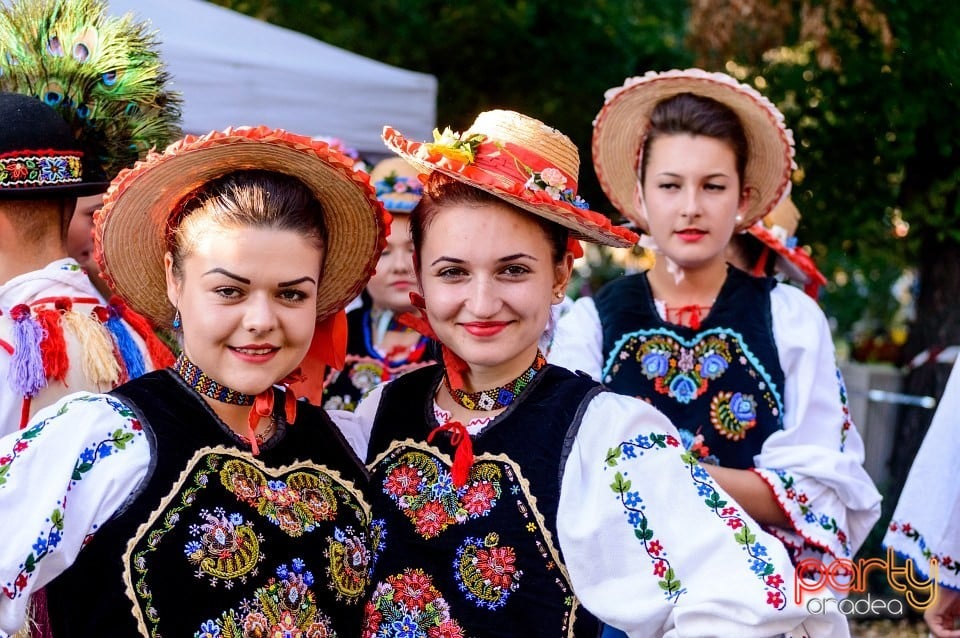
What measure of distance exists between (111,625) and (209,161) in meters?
0.84

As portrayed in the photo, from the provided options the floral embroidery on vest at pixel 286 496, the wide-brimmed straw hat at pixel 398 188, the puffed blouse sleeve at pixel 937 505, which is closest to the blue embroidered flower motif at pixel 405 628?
the floral embroidery on vest at pixel 286 496

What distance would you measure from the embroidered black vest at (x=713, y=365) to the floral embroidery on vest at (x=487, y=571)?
3.55 feet

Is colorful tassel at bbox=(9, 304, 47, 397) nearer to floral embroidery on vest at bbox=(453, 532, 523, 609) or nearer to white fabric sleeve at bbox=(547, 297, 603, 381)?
floral embroidery on vest at bbox=(453, 532, 523, 609)

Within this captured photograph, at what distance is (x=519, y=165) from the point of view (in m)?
2.37

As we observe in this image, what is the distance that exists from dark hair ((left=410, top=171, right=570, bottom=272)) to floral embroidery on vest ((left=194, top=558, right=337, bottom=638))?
687 mm

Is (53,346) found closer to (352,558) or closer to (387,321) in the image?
(352,558)

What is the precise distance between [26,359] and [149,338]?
477mm

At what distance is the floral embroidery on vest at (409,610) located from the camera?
2287 mm

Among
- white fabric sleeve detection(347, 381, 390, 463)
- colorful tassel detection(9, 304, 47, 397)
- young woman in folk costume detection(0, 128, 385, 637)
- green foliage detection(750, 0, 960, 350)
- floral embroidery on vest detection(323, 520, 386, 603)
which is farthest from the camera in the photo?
green foliage detection(750, 0, 960, 350)

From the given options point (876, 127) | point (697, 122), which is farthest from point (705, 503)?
point (876, 127)

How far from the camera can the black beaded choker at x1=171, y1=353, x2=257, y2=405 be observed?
7.35 feet

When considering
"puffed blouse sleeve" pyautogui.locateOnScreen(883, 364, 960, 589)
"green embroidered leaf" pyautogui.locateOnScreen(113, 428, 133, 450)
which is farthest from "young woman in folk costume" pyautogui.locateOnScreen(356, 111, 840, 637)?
"puffed blouse sleeve" pyautogui.locateOnScreen(883, 364, 960, 589)

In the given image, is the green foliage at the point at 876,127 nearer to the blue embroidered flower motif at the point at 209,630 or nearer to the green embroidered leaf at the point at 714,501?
the green embroidered leaf at the point at 714,501

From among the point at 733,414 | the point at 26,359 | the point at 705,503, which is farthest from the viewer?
the point at 733,414
